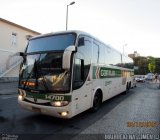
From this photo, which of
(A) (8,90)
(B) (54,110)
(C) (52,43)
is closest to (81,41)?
(C) (52,43)

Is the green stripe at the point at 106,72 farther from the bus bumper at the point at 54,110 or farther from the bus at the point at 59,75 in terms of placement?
the bus bumper at the point at 54,110

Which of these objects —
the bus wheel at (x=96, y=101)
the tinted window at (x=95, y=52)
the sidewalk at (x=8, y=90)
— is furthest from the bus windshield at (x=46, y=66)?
the sidewalk at (x=8, y=90)

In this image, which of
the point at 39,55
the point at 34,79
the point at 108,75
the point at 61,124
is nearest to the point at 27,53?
the point at 39,55

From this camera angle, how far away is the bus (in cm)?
585

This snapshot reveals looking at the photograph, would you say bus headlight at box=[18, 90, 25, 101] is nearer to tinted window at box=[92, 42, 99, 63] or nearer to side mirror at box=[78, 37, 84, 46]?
side mirror at box=[78, 37, 84, 46]

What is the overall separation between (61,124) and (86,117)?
1343 mm

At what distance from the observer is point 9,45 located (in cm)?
2581

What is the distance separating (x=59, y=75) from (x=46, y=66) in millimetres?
592

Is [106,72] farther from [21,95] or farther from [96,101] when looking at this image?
[21,95]

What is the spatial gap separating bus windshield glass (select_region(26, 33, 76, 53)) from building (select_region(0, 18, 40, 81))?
60.6 ft

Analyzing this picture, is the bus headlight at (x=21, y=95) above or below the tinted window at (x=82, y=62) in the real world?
below

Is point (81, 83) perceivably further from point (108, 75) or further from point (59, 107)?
point (108, 75)

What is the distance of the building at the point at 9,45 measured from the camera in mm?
24281

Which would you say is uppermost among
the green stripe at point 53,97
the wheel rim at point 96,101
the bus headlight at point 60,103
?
the green stripe at point 53,97
